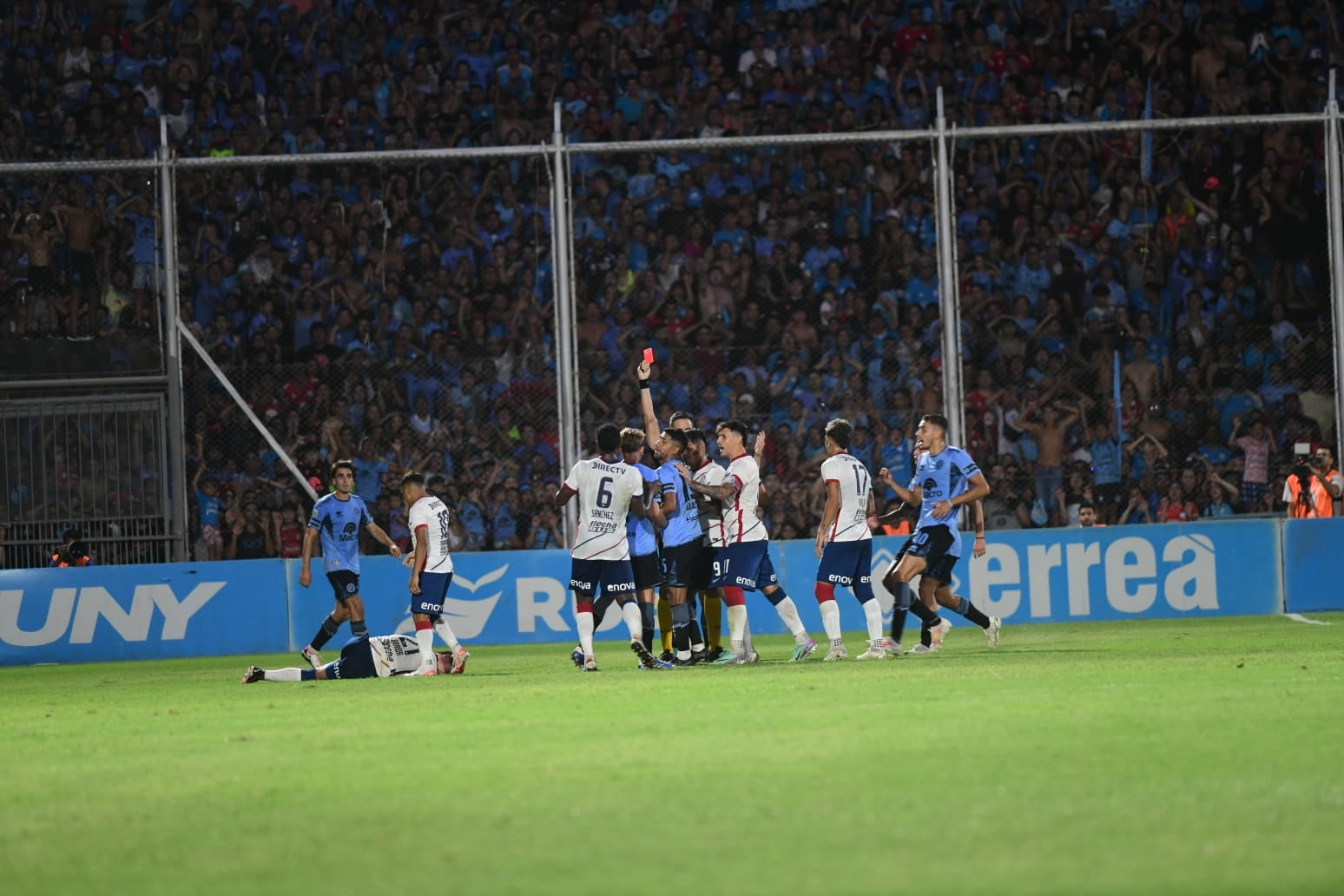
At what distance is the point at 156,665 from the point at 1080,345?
12540 mm

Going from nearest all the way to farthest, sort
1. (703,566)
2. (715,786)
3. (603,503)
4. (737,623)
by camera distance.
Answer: (715,786), (603,503), (737,623), (703,566)

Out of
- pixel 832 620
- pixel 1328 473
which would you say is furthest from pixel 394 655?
pixel 1328 473

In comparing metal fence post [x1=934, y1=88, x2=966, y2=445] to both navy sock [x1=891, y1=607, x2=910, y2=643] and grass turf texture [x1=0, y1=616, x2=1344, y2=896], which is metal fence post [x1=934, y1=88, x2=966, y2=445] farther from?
grass turf texture [x1=0, y1=616, x2=1344, y2=896]

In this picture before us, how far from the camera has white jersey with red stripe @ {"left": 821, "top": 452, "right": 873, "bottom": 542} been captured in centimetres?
1616

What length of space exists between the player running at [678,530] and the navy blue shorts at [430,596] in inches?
82.6

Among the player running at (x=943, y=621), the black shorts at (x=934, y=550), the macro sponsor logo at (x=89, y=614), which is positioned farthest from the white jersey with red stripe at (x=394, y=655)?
the macro sponsor logo at (x=89, y=614)

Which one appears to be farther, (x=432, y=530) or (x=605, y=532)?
(x=432, y=530)

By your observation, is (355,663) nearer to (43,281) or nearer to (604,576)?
(604,576)

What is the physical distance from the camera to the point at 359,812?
24.8 feet

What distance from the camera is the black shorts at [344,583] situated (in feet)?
64.8

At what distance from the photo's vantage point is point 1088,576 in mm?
22141

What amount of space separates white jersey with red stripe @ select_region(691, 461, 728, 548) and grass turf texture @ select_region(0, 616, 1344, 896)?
7.81 ft

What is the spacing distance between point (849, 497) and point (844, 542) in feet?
1.34

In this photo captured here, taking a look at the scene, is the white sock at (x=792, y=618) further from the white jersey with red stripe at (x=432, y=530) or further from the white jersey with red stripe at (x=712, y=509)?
the white jersey with red stripe at (x=432, y=530)
